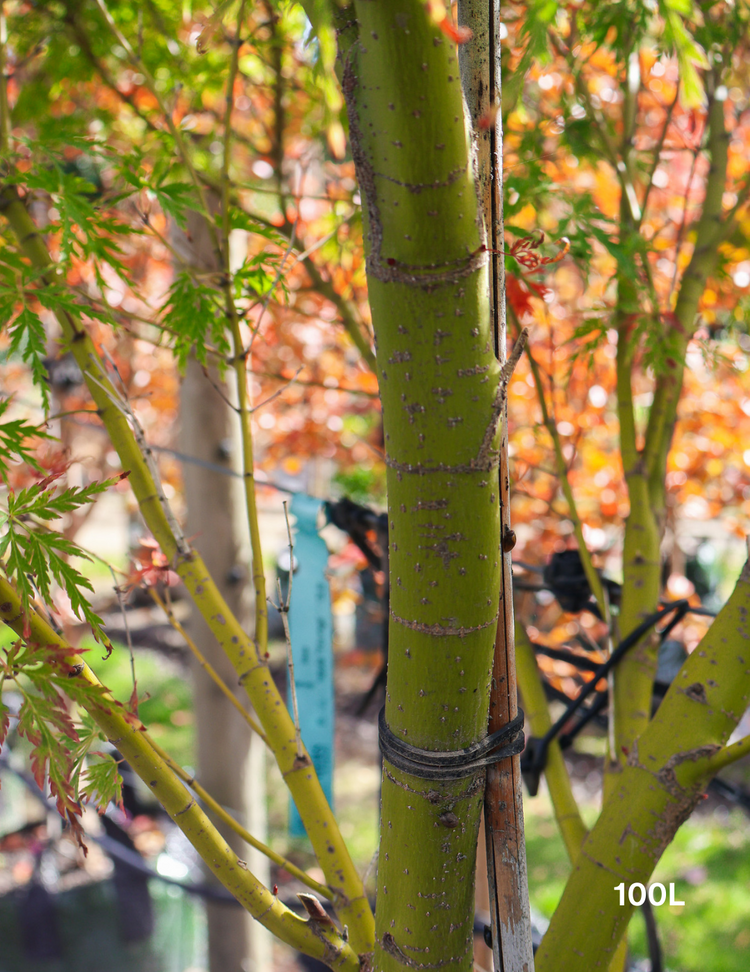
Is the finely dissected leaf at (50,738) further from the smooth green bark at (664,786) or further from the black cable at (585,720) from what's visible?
the black cable at (585,720)

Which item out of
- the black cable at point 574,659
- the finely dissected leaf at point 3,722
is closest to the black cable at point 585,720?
the black cable at point 574,659

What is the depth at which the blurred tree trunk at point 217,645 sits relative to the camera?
2012 millimetres

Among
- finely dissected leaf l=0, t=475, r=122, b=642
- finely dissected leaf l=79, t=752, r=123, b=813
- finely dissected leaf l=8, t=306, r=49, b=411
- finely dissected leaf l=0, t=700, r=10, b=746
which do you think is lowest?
finely dissected leaf l=79, t=752, r=123, b=813

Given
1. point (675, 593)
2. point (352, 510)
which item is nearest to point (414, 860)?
point (352, 510)

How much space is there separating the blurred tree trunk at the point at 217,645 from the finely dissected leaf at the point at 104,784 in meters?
1.25

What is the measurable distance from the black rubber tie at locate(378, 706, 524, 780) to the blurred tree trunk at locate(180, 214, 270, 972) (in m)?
1.39

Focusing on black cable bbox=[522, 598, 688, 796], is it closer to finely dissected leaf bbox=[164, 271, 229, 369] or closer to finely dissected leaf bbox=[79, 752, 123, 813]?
finely dissected leaf bbox=[79, 752, 123, 813]

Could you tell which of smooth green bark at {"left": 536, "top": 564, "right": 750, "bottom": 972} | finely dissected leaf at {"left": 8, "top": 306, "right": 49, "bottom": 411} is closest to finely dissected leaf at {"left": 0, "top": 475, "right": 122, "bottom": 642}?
finely dissected leaf at {"left": 8, "top": 306, "right": 49, "bottom": 411}

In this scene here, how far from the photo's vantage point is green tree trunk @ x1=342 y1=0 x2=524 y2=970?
479mm

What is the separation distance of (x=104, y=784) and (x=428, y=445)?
0.46 meters

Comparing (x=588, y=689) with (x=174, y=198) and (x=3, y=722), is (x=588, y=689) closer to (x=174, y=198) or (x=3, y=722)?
(x=3, y=722)

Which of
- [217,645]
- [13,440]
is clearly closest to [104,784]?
[13,440]

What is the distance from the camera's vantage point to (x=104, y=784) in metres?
0.69

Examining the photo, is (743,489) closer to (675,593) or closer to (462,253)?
(675,593)
